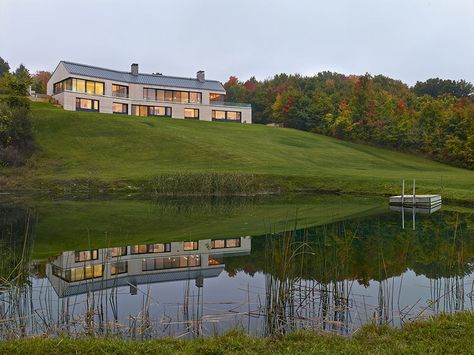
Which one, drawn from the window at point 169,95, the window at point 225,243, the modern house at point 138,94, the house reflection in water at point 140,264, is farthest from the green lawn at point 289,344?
the window at point 169,95

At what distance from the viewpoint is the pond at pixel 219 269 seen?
8734mm

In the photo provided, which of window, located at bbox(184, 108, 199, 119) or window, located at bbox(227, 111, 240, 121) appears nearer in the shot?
window, located at bbox(184, 108, 199, 119)

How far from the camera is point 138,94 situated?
77500 mm

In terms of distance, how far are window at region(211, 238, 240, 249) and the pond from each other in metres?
0.08

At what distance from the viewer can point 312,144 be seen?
6200cm

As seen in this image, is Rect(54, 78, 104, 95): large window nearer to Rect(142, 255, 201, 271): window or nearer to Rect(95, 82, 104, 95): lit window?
Rect(95, 82, 104, 95): lit window

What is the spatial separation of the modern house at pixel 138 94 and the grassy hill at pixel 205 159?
6.45m

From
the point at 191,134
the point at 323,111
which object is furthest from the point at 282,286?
the point at 323,111

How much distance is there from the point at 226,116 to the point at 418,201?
5558cm

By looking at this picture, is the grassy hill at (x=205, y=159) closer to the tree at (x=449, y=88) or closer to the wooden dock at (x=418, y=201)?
the wooden dock at (x=418, y=201)

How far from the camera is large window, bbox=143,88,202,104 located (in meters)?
78.3

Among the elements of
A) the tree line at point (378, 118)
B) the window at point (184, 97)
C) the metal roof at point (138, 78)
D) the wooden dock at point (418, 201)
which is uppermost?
the metal roof at point (138, 78)

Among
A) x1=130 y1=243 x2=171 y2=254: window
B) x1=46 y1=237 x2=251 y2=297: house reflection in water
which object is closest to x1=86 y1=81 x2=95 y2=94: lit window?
x1=130 y1=243 x2=171 y2=254: window

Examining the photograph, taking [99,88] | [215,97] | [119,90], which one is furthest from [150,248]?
[215,97]
